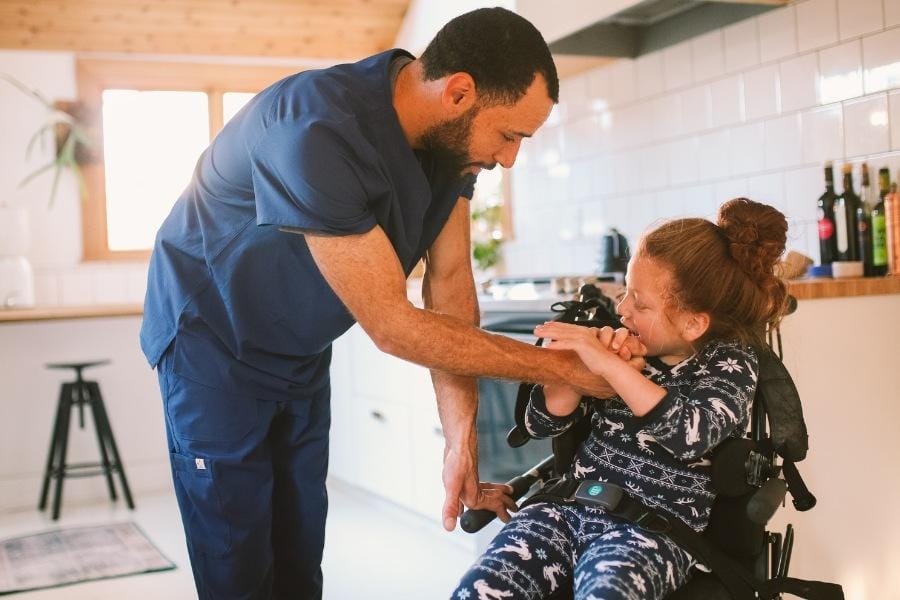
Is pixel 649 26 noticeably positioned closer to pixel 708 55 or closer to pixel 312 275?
pixel 708 55

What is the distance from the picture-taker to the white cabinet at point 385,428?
352 centimetres

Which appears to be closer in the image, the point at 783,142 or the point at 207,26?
the point at 783,142

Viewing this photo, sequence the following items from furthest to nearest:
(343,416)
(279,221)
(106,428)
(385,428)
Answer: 1. (106,428)
2. (343,416)
3. (385,428)
4. (279,221)

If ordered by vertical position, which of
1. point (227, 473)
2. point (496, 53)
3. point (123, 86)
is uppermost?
point (123, 86)

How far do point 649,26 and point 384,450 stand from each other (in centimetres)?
189

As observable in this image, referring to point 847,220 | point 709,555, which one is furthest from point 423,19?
point 709,555

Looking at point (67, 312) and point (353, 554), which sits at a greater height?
point (67, 312)

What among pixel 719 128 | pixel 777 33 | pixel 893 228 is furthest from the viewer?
pixel 719 128

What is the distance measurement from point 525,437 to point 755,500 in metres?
0.39

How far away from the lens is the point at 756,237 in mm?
1565

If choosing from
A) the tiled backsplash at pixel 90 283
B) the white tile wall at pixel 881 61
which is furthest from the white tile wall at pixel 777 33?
the tiled backsplash at pixel 90 283

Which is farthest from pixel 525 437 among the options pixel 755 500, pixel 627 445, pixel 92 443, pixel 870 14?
pixel 92 443

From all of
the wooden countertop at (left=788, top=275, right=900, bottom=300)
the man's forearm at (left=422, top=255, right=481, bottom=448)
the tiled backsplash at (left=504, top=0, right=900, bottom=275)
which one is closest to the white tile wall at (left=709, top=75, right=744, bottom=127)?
the tiled backsplash at (left=504, top=0, right=900, bottom=275)

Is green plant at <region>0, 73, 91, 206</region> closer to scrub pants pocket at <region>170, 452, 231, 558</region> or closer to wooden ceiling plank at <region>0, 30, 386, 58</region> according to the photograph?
wooden ceiling plank at <region>0, 30, 386, 58</region>
